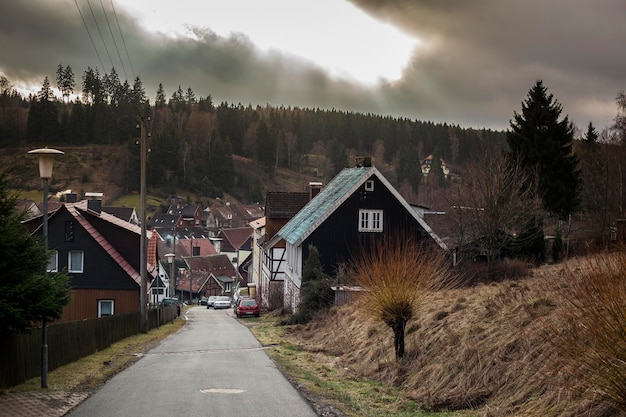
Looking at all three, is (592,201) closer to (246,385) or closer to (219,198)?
(246,385)

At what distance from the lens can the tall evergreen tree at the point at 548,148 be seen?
141 feet

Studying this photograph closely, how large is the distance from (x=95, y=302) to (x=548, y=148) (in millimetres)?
29796

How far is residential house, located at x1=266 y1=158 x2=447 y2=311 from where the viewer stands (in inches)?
1602

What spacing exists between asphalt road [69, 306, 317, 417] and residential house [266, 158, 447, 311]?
1624cm

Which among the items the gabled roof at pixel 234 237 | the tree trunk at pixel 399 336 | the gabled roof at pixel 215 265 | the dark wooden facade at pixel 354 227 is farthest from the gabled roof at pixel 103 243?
the gabled roof at pixel 234 237

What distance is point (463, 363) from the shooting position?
1421 centimetres

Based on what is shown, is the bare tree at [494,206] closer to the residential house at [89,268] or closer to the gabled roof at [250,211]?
the residential house at [89,268]

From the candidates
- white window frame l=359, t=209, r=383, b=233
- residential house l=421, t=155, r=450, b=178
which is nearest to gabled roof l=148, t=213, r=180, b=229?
residential house l=421, t=155, r=450, b=178

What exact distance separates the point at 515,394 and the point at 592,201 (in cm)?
3711

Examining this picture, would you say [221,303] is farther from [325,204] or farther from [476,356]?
[476,356]

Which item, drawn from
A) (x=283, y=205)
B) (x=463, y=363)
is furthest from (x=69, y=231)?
(x=463, y=363)

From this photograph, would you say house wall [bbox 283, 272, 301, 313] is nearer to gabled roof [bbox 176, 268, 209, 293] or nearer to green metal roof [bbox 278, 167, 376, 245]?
green metal roof [bbox 278, 167, 376, 245]

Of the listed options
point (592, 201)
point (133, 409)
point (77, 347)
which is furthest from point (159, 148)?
point (133, 409)

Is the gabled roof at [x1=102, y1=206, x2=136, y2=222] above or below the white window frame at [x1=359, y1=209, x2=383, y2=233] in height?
above
